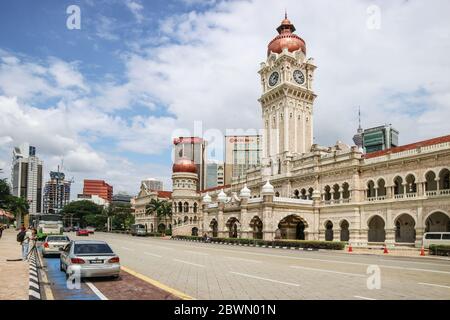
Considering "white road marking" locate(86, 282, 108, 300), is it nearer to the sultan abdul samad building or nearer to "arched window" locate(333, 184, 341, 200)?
the sultan abdul samad building

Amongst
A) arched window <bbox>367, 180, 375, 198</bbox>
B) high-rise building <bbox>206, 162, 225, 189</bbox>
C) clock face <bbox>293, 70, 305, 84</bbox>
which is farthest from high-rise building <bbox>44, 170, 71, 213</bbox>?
arched window <bbox>367, 180, 375, 198</bbox>

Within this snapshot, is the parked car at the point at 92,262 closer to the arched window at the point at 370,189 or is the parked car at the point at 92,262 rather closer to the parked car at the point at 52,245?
the parked car at the point at 52,245

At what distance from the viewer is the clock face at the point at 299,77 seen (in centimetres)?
5675

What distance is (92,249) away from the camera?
13.9 meters

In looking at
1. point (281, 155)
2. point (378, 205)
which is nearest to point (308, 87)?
point (281, 155)

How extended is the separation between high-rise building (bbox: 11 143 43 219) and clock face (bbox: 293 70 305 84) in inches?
5521

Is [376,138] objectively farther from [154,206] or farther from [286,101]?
[286,101]

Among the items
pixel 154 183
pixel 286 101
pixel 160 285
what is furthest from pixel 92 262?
pixel 154 183

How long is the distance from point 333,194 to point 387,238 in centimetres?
882

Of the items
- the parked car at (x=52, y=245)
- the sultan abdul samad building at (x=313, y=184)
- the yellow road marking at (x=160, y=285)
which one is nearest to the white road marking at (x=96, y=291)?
the yellow road marking at (x=160, y=285)

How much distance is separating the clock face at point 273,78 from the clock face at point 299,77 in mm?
2413

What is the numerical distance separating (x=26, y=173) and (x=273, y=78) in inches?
5683
